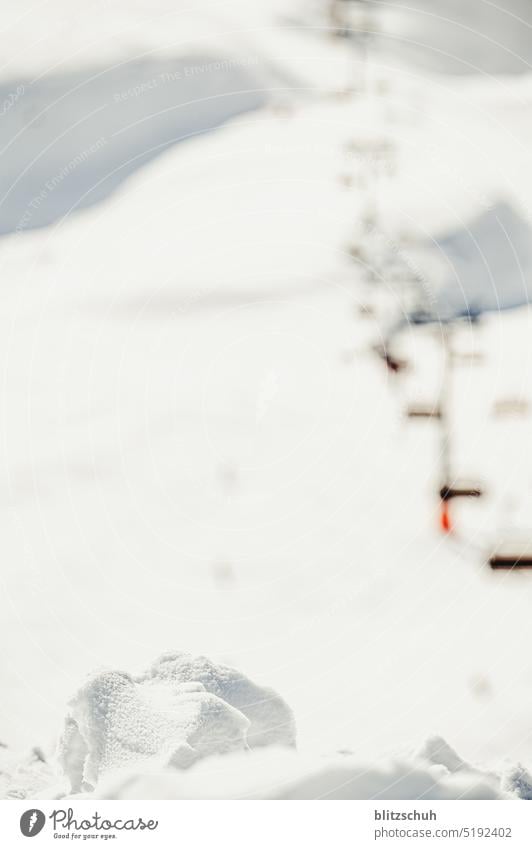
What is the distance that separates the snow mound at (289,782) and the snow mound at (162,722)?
0.9 inches

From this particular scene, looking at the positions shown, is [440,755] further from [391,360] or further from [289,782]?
[391,360]

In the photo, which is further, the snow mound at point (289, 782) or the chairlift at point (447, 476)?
the chairlift at point (447, 476)

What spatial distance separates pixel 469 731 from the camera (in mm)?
1896

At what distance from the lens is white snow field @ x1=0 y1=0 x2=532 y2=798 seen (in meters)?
1.92

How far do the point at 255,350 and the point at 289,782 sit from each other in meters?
0.82

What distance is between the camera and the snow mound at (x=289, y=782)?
185cm

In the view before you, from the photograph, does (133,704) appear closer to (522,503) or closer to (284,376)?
(284,376)

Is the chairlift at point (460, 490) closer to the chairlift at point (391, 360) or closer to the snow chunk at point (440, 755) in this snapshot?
the chairlift at point (391, 360)
